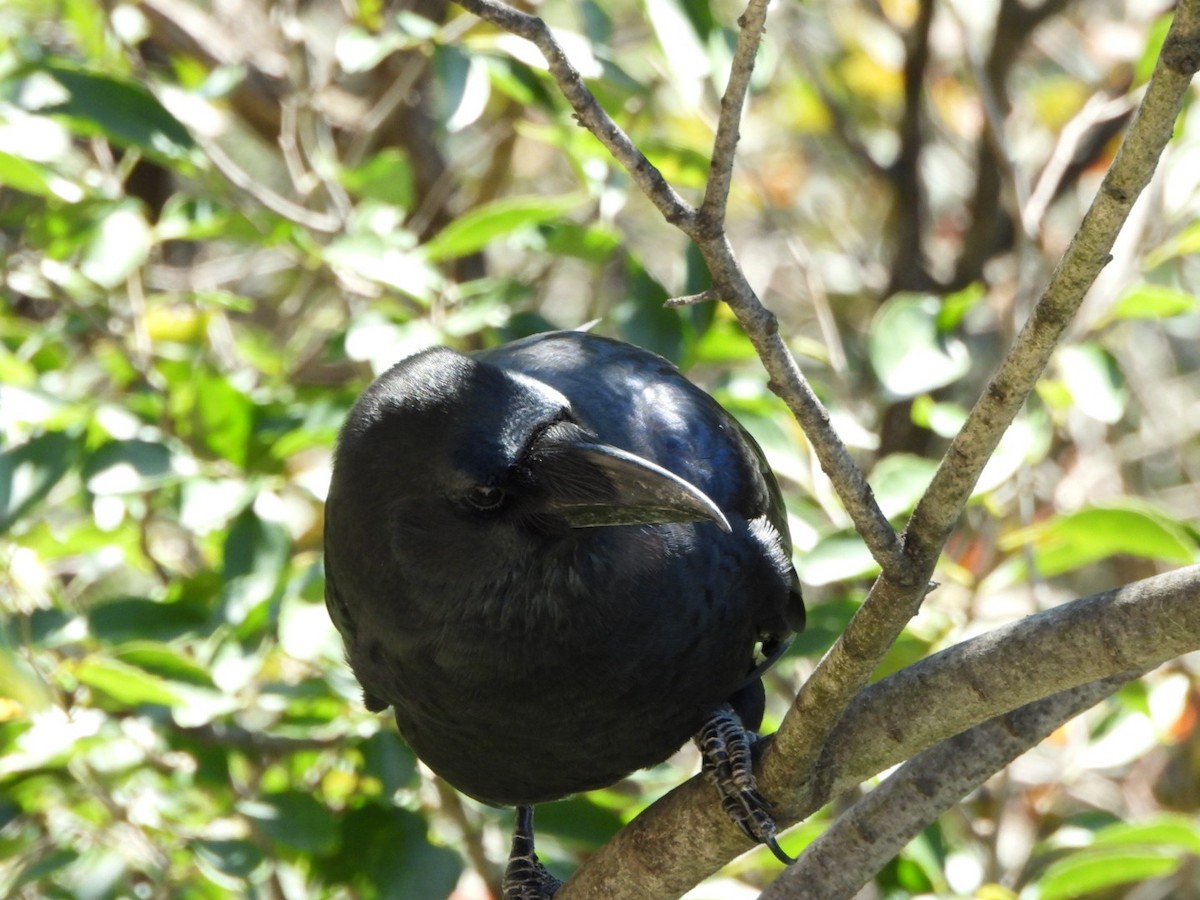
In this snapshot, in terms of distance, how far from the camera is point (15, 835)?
335 cm

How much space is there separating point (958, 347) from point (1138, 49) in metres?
2.13

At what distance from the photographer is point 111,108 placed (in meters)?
3.10

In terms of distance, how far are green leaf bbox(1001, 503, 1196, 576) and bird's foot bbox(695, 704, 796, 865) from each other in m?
0.78

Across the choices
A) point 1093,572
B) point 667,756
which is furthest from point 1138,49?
point 667,756

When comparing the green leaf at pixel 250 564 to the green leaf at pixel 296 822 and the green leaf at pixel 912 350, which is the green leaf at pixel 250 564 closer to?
the green leaf at pixel 296 822

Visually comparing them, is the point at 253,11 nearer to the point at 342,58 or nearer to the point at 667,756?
the point at 342,58

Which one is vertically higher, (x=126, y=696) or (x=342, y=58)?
(x=342, y=58)

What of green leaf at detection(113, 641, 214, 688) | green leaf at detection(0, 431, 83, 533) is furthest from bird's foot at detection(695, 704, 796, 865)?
green leaf at detection(0, 431, 83, 533)

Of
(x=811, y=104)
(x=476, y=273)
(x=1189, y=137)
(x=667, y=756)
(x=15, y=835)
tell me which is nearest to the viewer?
(x=667, y=756)

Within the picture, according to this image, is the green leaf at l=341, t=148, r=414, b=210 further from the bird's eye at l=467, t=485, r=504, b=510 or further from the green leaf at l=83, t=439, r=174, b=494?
the bird's eye at l=467, t=485, r=504, b=510

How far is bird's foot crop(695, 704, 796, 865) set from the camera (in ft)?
7.21

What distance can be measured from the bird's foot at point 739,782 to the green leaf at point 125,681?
992 millimetres

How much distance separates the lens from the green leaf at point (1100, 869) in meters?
2.76

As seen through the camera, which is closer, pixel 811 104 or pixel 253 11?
pixel 253 11
